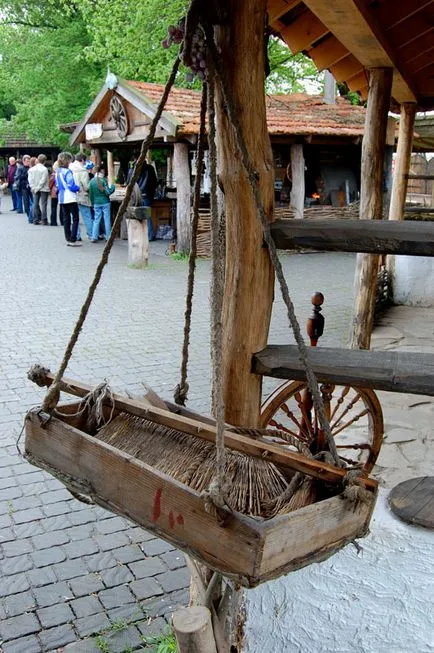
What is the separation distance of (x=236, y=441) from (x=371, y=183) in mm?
4459

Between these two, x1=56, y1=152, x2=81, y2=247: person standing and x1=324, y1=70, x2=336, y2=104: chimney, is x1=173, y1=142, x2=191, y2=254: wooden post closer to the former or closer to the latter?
x1=56, y1=152, x2=81, y2=247: person standing

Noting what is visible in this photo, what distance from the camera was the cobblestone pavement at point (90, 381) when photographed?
329cm

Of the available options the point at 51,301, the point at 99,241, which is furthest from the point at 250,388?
the point at 99,241

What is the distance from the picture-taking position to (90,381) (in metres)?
6.38

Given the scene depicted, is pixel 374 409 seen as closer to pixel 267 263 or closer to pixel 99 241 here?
pixel 267 263

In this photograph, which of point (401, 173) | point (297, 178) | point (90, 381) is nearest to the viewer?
point (90, 381)

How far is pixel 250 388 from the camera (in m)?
2.82

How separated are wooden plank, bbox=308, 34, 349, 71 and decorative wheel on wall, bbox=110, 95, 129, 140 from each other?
10164 mm

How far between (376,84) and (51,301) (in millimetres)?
5789

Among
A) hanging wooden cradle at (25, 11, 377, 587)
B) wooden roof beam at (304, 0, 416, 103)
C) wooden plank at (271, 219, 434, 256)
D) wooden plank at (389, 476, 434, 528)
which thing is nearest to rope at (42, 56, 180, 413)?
hanging wooden cradle at (25, 11, 377, 587)

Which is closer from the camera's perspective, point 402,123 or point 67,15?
point 402,123

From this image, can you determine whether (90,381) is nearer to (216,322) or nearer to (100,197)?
(216,322)

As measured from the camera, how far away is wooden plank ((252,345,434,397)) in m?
2.74

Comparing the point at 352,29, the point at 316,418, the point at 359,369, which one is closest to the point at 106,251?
the point at 359,369
